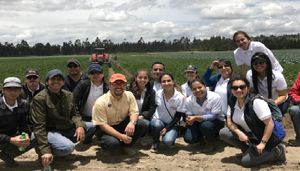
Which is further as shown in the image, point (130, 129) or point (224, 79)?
point (224, 79)

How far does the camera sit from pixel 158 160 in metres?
5.90

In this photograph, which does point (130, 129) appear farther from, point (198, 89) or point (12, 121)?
point (12, 121)

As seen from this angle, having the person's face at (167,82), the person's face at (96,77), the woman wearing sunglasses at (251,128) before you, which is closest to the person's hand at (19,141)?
the person's face at (96,77)

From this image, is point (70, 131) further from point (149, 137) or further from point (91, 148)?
point (149, 137)

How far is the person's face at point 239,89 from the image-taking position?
17.2 ft

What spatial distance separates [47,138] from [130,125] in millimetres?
1236

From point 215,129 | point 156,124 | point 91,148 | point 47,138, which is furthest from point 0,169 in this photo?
point 215,129

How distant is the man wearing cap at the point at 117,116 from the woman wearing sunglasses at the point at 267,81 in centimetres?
194

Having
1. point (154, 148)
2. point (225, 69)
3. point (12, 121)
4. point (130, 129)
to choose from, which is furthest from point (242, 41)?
point (12, 121)

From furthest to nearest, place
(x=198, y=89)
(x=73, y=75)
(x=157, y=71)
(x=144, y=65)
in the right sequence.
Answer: (x=144, y=65)
(x=73, y=75)
(x=157, y=71)
(x=198, y=89)

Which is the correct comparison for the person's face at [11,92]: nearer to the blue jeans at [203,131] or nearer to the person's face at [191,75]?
the blue jeans at [203,131]

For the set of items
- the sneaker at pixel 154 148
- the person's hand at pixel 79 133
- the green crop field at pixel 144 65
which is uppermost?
the person's hand at pixel 79 133

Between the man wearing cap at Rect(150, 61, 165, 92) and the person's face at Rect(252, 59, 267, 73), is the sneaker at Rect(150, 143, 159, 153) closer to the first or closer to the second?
the man wearing cap at Rect(150, 61, 165, 92)

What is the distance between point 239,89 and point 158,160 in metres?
1.71
